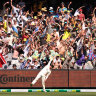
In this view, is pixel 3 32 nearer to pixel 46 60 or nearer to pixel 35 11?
pixel 46 60

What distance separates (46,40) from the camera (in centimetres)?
2286

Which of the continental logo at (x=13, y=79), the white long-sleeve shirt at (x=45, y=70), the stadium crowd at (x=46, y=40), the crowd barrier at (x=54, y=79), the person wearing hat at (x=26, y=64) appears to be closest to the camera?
the white long-sleeve shirt at (x=45, y=70)

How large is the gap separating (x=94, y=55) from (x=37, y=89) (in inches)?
128

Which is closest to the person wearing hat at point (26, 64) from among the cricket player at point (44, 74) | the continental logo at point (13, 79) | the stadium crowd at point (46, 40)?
the stadium crowd at point (46, 40)

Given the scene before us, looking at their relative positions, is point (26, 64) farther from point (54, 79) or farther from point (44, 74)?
point (54, 79)

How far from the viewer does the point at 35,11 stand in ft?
87.4

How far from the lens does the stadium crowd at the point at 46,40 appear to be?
20875 millimetres

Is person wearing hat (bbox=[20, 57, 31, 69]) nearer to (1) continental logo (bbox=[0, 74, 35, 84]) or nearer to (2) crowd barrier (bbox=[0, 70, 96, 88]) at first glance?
(2) crowd barrier (bbox=[0, 70, 96, 88])

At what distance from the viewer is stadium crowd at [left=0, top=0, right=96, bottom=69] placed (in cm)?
2088

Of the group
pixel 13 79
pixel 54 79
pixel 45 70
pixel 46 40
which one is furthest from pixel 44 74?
pixel 46 40

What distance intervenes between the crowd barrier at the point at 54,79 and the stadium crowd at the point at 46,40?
34 centimetres

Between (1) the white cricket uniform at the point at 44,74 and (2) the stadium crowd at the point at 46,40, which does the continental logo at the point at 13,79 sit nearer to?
(2) the stadium crowd at the point at 46,40

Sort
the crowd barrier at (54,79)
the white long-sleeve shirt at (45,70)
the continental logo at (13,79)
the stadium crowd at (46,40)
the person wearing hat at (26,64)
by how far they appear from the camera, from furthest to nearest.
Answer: the continental logo at (13,79) → the crowd barrier at (54,79) → the stadium crowd at (46,40) → the person wearing hat at (26,64) → the white long-sleeve shirt at (45,70)

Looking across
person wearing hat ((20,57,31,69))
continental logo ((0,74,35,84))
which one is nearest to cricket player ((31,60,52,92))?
person wearing hat ((20,57,31,69))
